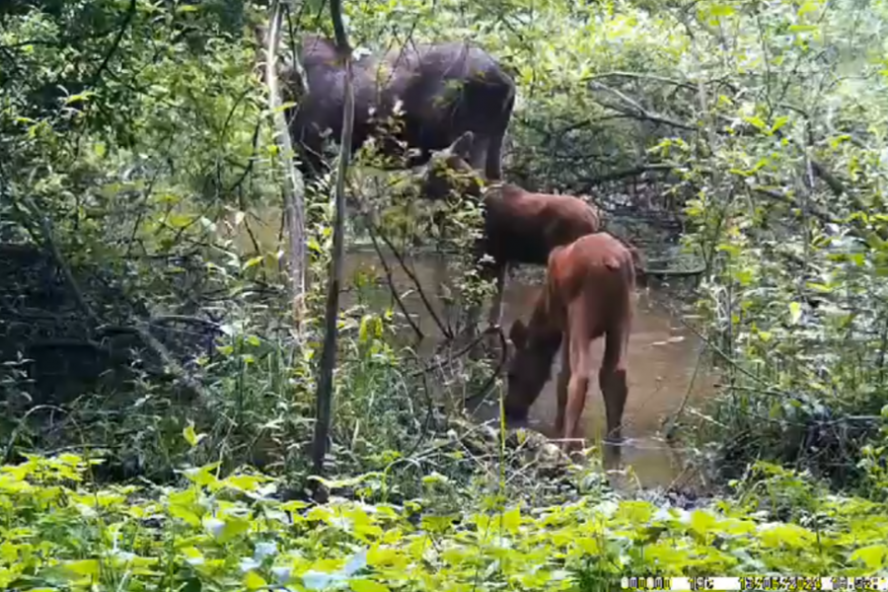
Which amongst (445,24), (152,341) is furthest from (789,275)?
(152,341)

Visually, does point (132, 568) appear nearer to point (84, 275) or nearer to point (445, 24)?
point (84, 275)

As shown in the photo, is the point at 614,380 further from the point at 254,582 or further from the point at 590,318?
the point at 254,582

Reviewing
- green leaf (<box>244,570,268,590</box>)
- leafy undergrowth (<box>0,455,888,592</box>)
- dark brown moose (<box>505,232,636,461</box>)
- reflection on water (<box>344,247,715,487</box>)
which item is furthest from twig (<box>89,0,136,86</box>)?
green leaf (<box>244,570,268,590</box>)

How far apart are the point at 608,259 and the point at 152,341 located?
2082 mm

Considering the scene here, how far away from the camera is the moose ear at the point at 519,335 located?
6.85 m

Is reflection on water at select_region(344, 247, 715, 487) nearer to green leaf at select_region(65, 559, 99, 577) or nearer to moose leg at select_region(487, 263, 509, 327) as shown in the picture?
moose leg at select_region(487, 263, 509, 327)

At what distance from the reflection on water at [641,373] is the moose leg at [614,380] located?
0.21 ft

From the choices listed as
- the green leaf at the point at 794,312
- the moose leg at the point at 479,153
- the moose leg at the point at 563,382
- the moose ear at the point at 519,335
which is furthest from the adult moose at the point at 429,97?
the green leaf at the point at 794,312

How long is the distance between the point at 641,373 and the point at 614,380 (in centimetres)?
127

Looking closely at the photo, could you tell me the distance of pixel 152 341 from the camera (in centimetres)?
595

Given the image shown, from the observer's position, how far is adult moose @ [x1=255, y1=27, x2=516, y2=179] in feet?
28.8

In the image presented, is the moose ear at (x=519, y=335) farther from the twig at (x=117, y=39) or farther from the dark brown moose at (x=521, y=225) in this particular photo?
the twig at (x=117, y=39)

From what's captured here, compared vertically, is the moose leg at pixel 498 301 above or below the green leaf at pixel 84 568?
below

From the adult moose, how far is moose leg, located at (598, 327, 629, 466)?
2626 mm
